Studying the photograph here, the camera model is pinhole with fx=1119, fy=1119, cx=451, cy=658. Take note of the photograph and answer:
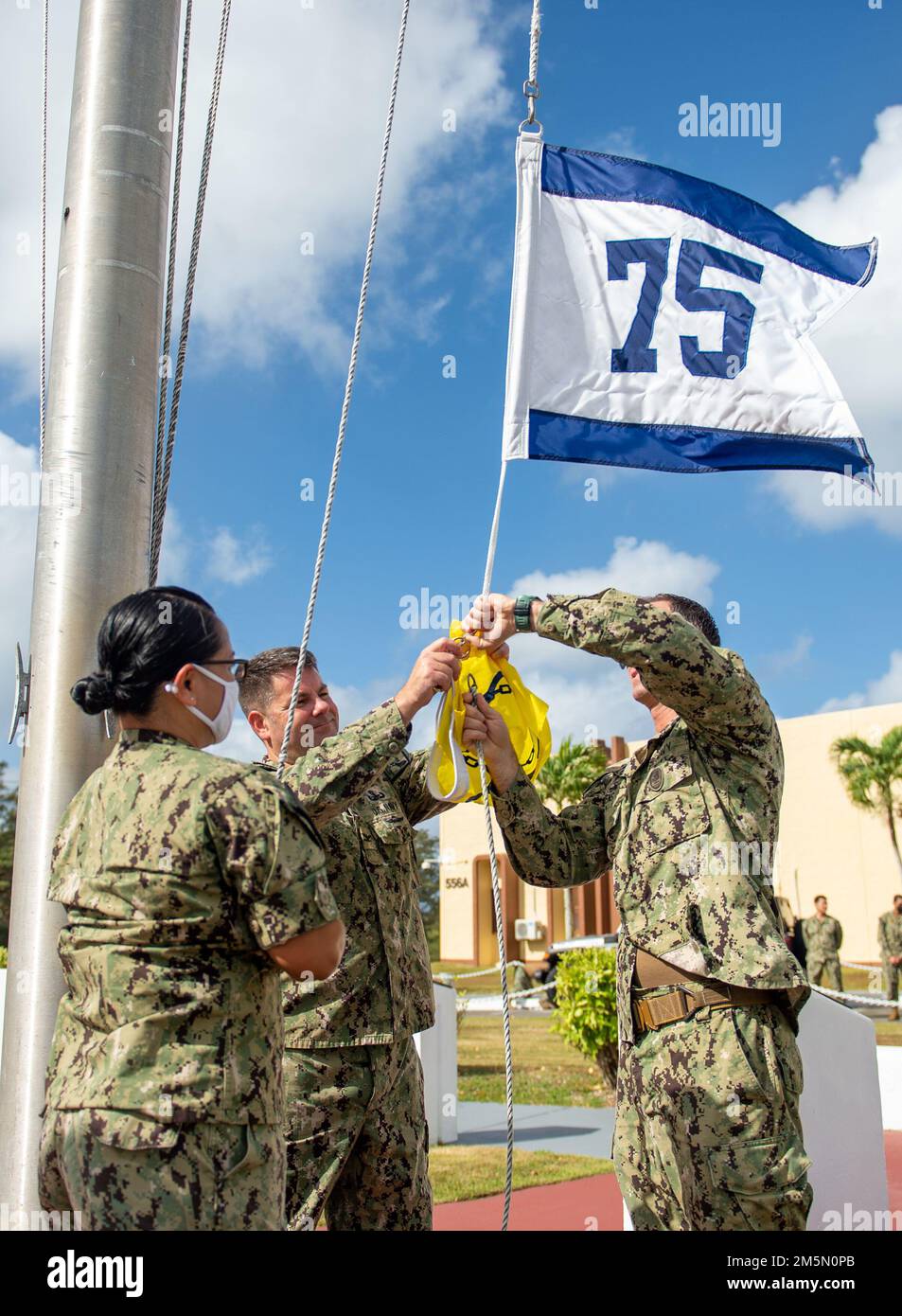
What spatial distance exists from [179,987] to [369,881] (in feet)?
4.58

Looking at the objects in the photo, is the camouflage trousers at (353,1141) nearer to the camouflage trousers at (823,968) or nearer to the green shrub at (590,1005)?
the green shrub at (590,1005)

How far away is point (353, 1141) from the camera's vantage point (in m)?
3.27

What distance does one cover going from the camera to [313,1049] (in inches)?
130

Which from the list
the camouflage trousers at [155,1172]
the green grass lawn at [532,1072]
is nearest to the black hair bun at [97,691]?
→ the camouflage trousers at [155,1172]

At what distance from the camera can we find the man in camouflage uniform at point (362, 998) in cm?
314

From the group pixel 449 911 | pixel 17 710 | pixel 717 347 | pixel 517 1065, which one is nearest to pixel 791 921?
pixel 517 1065

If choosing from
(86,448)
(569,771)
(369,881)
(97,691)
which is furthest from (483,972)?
(569,771)

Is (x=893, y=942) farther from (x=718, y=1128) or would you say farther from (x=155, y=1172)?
(x=155, y=1172)

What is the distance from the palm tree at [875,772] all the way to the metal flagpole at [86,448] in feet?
107

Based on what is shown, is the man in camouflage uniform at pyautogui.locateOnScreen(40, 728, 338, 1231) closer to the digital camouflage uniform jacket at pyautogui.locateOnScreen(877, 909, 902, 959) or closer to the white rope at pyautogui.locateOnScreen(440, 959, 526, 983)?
the white rope at pyautogui.locateOnScreen(440, 959, 526, 983)

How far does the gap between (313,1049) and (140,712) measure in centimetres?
137

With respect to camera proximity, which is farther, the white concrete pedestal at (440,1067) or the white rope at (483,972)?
the white rope at (483,972)

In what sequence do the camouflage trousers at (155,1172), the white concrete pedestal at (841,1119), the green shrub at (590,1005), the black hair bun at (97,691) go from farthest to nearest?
1. the green shrub at (590,1005)
2. the white concrete pedestal at (841,1119)
3. the black hair bun at (97,691)
4. the camouflage trousers at (155,1172)
